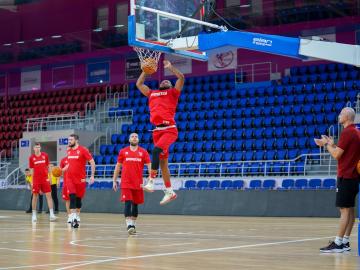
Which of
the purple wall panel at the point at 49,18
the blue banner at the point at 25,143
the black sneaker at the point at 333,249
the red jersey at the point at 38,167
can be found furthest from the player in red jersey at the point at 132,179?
the purple wall panel at the point at 49,18

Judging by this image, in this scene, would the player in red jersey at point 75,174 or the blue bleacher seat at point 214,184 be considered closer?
the player in red jersey at point 75,174

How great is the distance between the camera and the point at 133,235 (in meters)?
12.9

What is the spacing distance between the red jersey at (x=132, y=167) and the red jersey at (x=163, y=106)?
2404mm

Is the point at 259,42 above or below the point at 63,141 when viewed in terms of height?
above

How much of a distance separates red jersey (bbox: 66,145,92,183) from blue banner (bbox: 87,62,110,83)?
22.6 metres

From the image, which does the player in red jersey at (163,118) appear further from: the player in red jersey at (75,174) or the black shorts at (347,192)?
the player in red jersey at (75,174)

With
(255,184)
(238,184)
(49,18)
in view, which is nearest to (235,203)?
(255,184)

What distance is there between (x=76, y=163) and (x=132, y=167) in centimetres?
250

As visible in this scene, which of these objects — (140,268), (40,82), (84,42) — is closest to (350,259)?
(140,268)

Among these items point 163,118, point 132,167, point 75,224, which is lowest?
point 75,224

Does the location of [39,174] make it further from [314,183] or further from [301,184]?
[314,183]

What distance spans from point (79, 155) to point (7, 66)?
26412mm

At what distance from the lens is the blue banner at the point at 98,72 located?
38250 mm

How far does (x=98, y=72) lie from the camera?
38.5 meters
